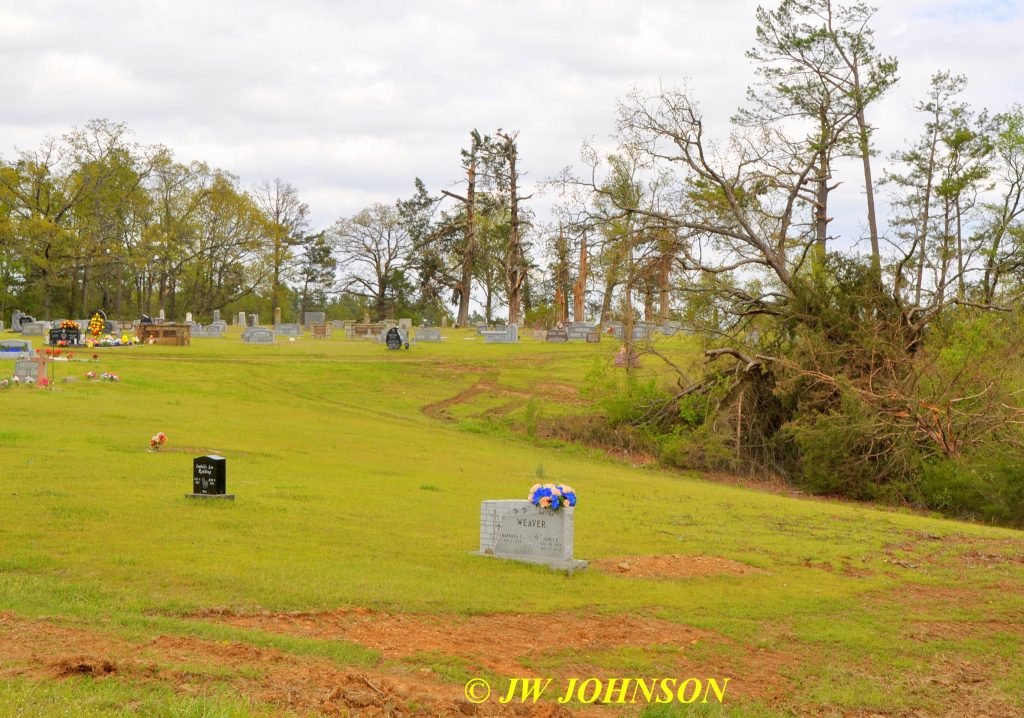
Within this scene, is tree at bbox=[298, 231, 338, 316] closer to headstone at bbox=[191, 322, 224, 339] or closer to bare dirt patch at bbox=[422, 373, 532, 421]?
headstone at bbox=[191, 322, 224, 339]

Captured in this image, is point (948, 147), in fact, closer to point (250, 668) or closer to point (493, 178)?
point (493, 178)

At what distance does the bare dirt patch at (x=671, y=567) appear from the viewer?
11.9 m

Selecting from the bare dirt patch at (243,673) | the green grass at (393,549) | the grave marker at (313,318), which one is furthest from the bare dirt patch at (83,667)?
the grave marker at (313,318)

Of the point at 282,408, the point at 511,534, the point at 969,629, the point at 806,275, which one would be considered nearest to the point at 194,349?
the point at 282,408

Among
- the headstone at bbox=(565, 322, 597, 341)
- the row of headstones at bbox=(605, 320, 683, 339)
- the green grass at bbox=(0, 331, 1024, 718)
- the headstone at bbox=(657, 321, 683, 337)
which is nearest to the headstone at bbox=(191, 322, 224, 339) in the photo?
the headstone at bbox=(565, 322, 597, 341)

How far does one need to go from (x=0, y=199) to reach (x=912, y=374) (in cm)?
6149

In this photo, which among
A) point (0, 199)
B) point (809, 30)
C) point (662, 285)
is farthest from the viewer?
point (0, 199)

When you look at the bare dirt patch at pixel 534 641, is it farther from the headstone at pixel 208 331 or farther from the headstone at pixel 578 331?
the headstone at pixel 578 331

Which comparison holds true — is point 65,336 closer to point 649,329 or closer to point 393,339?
point 393,339

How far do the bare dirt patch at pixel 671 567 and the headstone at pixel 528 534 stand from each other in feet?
1.75

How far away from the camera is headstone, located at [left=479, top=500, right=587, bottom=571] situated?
38.5ft

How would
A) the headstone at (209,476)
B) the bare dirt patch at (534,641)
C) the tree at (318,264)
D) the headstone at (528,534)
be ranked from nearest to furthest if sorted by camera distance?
the bare dirt patch at (534,641) < the headstone at (528,534) < the headstone at (209,476) < the tree at (318,264)

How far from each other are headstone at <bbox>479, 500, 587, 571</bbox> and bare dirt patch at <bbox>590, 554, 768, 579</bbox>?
53 cm

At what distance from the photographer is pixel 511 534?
12.1m
